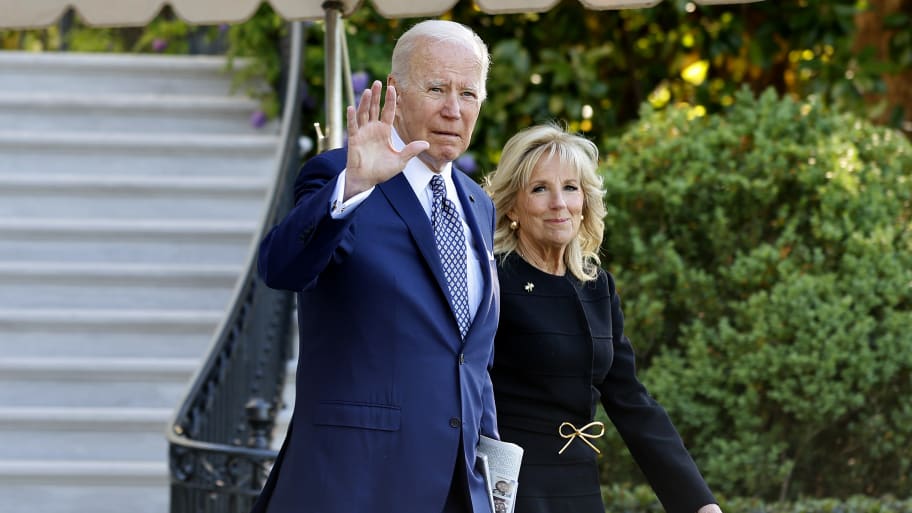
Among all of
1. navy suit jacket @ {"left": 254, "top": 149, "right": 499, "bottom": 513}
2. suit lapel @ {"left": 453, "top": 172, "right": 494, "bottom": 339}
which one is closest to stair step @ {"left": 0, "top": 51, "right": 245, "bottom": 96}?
suit lapel @ {"left": 453, "top": 172, "right": 494, "bottom": 339}

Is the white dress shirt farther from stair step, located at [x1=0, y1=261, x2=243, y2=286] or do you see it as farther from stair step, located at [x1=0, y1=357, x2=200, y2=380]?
stair step, located at [x1=0, y1=261, x2=243, y2=286]

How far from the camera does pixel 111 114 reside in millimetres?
9188

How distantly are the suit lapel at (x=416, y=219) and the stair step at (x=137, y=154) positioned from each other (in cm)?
607

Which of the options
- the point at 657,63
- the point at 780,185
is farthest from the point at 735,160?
the point at 657,63

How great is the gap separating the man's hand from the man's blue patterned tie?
0.95 ft

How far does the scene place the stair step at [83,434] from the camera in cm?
699

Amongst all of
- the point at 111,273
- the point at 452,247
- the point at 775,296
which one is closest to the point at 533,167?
the point at 452,247

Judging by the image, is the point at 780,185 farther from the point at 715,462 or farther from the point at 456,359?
the point at 456,359

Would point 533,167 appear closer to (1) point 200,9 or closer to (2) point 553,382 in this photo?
(2) point 553,382

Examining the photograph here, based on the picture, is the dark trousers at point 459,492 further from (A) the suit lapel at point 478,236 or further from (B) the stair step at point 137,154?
(B) the stair step at point 137,154

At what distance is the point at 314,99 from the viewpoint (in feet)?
29.5

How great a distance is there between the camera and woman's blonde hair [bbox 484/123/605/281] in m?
3.50

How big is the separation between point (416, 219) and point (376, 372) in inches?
12.4

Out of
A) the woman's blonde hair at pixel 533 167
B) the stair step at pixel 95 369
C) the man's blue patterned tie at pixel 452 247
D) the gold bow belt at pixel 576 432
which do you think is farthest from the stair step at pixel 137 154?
the man's blue patterned tie at pixel 452 247
